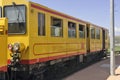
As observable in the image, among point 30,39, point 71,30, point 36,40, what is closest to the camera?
point 30,39

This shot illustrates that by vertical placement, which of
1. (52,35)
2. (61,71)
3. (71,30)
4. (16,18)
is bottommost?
(61,71)

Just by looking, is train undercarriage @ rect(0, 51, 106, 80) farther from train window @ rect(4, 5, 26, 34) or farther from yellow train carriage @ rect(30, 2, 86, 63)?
train window @ rect(4, 5, 26, 34)

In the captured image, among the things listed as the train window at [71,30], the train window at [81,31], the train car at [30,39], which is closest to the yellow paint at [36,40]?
the train car at [30,39]

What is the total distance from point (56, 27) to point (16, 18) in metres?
3.52

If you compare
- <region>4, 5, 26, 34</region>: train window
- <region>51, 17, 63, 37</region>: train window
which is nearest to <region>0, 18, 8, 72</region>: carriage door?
<region>4, 5, 26, 34</region>: train window

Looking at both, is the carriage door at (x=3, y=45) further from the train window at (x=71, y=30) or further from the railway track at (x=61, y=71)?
the train window at (x=71, y=30)

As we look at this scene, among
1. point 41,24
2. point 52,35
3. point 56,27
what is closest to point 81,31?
A: point 56,27

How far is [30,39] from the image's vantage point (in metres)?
13.1

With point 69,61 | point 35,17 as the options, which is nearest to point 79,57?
point 69,61

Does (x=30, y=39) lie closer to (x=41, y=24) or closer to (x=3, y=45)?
(x=41, y=24)

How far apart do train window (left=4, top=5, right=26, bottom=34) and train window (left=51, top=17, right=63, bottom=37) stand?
2703mm

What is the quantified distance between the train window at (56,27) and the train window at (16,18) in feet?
8.87

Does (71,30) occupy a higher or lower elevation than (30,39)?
higher

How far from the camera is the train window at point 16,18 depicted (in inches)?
520
